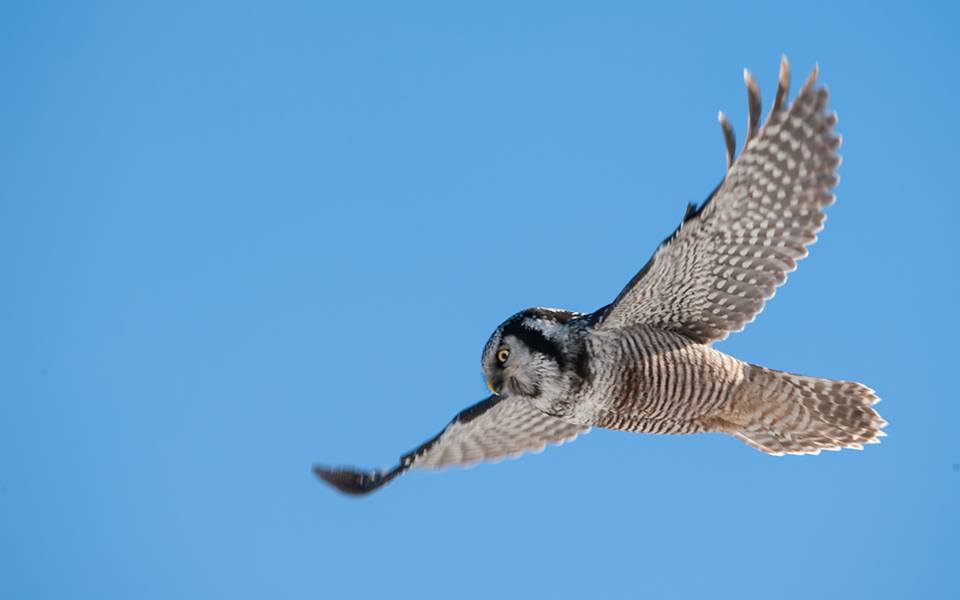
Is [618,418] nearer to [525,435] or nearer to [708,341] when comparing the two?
[708,341]

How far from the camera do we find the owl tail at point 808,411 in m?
7.34

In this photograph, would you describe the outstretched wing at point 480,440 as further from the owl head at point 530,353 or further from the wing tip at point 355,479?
the owl head at point 530,353

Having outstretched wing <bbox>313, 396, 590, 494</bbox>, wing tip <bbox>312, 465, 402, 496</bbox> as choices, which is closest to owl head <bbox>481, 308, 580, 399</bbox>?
outstretched wing <bbox>313, 396, 590, 494</bbox>

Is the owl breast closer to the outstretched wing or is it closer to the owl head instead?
the owl head

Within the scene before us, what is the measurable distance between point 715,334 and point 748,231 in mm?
935

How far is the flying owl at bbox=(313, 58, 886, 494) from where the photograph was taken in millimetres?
6363

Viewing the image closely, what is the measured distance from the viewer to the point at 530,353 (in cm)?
713

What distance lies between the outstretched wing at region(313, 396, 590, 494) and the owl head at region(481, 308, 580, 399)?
2.71ft

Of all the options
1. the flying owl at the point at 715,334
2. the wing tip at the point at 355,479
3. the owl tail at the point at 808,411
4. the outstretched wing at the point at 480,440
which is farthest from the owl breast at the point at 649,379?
the wing tip at the point at 355,479

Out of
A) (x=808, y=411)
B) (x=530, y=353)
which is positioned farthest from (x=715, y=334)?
(x=530, y=353)

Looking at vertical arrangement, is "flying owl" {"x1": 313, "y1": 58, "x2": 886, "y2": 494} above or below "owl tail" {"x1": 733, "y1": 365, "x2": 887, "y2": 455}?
above

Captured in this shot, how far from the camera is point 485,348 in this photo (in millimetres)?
7445

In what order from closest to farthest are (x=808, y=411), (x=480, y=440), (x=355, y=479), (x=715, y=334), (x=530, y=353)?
(x=530, y=353)
(x=715, y=334)
(x=808, y=411)
(x=355, y=479)
(x=480, y=440)

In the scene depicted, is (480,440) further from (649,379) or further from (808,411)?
(808,411)
